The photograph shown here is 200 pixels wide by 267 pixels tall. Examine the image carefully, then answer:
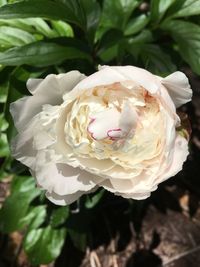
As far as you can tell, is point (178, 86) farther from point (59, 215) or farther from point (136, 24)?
point (59, 215)

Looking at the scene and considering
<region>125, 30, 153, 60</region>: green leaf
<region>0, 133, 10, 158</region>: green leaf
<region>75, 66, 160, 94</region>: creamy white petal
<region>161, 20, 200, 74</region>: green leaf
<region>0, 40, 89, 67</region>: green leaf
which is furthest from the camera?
<region>0, 133, 10, 158</region>: green leaf

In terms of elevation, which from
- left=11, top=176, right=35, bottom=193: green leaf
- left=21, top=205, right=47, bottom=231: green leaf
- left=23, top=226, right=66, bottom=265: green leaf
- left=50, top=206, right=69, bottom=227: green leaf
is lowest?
left=23, top=226, right=66, bottom=265: green leaf

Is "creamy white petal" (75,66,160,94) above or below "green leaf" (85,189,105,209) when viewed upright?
above

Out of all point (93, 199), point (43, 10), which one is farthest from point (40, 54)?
point (93, 199)

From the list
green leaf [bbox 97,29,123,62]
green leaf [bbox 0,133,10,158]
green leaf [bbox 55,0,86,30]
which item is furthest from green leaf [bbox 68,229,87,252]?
green leaf [bbox 55,0,86,30]

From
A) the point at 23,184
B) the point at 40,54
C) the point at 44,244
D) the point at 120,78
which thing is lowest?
the point at 44,244

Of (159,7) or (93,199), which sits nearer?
(159,7)

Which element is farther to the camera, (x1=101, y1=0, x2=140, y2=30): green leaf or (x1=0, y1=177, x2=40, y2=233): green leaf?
(x1=0, y1=177, x2=40, y2=233): green leaf

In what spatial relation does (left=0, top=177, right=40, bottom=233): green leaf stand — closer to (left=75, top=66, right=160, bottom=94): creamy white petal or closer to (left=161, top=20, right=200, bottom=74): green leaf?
(left=161, top=20, right=200, bottom=74): green leaf
